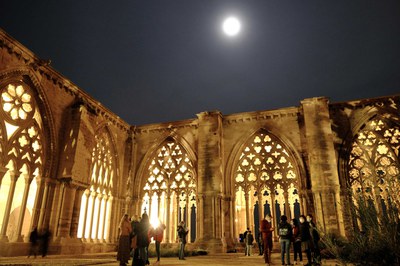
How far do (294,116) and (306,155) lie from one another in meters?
2.15

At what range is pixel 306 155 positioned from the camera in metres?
15.3

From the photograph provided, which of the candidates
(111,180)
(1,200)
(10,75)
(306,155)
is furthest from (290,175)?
(1,200)

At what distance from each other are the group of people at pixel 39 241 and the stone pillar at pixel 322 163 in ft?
34.6

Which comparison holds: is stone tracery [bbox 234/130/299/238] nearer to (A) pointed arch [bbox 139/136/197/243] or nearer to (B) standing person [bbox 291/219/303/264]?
(A) pointed arch [bbox 139/136/197/243]

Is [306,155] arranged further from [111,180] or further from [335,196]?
[111,180]

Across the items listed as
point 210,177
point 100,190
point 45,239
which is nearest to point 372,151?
point 210,177

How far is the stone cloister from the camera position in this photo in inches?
482

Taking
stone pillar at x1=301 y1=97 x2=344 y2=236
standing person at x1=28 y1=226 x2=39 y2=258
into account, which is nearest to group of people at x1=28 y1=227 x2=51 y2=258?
standing person at x1=28 y1=226 x2=39 y2=258

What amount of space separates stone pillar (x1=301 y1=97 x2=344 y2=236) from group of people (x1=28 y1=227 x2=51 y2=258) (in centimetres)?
1054

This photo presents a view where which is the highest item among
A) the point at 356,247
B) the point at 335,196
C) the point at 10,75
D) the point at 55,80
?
the point at 55,80

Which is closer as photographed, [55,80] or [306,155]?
[55,80]

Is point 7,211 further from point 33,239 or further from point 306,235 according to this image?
point 306,235

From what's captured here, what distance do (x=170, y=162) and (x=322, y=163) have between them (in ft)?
26.7

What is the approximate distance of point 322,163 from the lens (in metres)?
13.9
